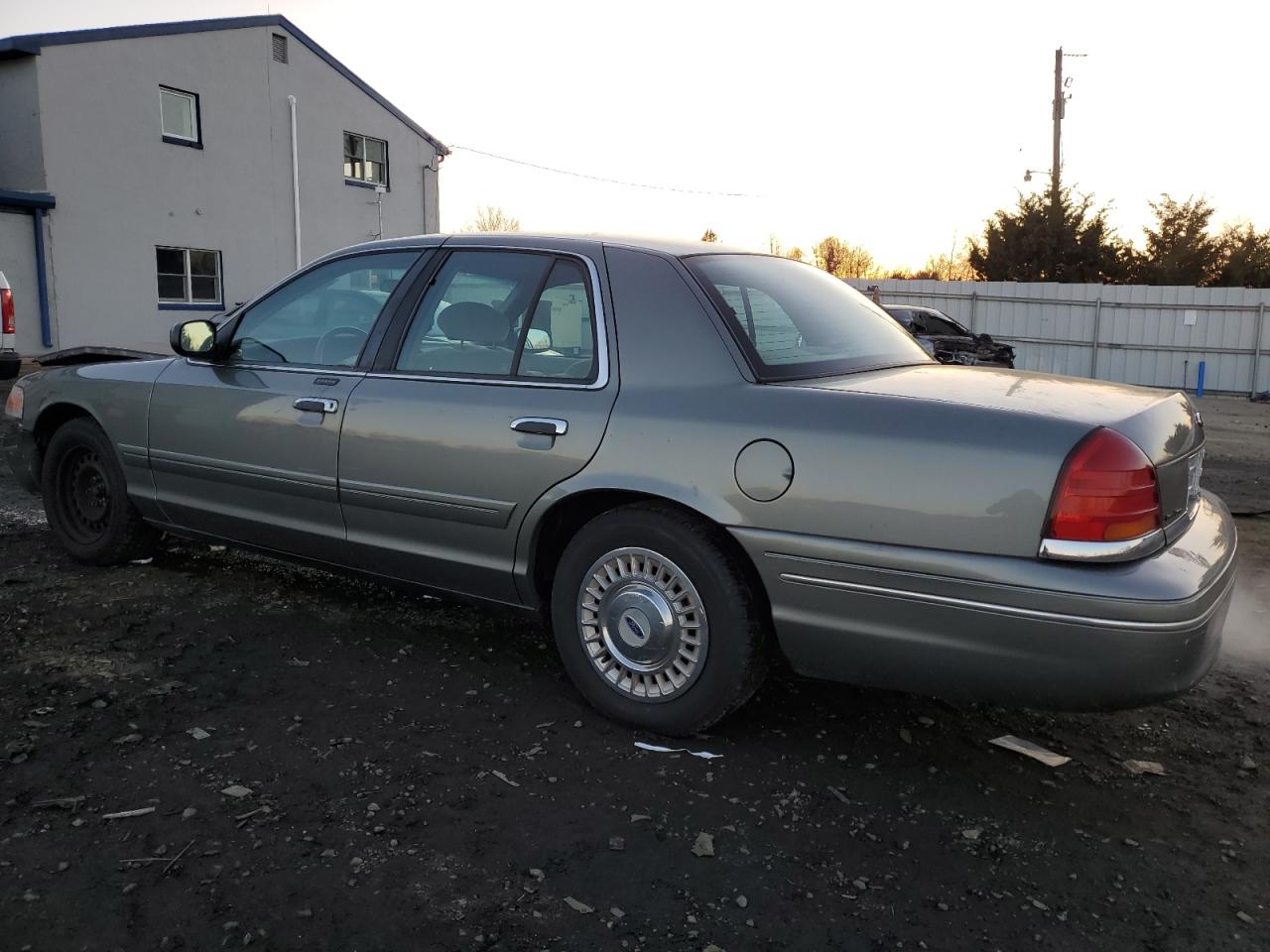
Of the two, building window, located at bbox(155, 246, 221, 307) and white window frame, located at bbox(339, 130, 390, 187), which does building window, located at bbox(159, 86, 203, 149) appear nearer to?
building window, located at bbox(155, 246, 221, 307)

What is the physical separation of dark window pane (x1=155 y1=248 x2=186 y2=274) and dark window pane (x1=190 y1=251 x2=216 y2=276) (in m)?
0.22

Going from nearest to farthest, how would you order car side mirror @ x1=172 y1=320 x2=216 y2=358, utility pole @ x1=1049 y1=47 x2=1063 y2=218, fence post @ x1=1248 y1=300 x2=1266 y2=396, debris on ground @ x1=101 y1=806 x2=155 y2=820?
1. debris on ground @ x1=101 y1=806 x2=155 y2=820
2. car side mirror @ x1=172 y1=320 x2=216 y2=358
3. fence post @ x1=1248 y1=300 x2=1266 y2=396
4. utility pole @ x1=1049 y1=47 x2=1063 y2=218

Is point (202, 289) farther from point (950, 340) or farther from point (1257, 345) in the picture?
point (1257, 345)

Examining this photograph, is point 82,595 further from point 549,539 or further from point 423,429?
point 549,539

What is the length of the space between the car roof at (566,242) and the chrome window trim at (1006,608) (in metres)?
1.28

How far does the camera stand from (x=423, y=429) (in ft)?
12.5

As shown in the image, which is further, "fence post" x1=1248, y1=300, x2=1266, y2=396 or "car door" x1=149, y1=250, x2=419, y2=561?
"fence post" x1=1248, y1=300, x2=1266, y2=396

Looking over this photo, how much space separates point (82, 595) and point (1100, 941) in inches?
169

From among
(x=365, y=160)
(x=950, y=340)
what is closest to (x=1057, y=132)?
(x=950, y=340)

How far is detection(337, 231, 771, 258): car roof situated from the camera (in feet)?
12.3

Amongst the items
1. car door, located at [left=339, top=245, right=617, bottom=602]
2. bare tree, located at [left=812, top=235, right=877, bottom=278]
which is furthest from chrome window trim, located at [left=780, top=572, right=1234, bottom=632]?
bare tree, located at [left=812, top=235, right=877, bottom=278]

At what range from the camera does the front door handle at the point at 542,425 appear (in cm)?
352

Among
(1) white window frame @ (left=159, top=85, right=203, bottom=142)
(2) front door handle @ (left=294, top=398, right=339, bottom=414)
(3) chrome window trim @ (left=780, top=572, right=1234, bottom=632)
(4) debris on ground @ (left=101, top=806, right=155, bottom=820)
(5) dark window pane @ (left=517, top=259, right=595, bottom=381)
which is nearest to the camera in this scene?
(3) chrome window trim @ (left=780, top=572, right=1234, bottom=632)

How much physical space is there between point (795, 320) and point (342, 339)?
1.82 metres
